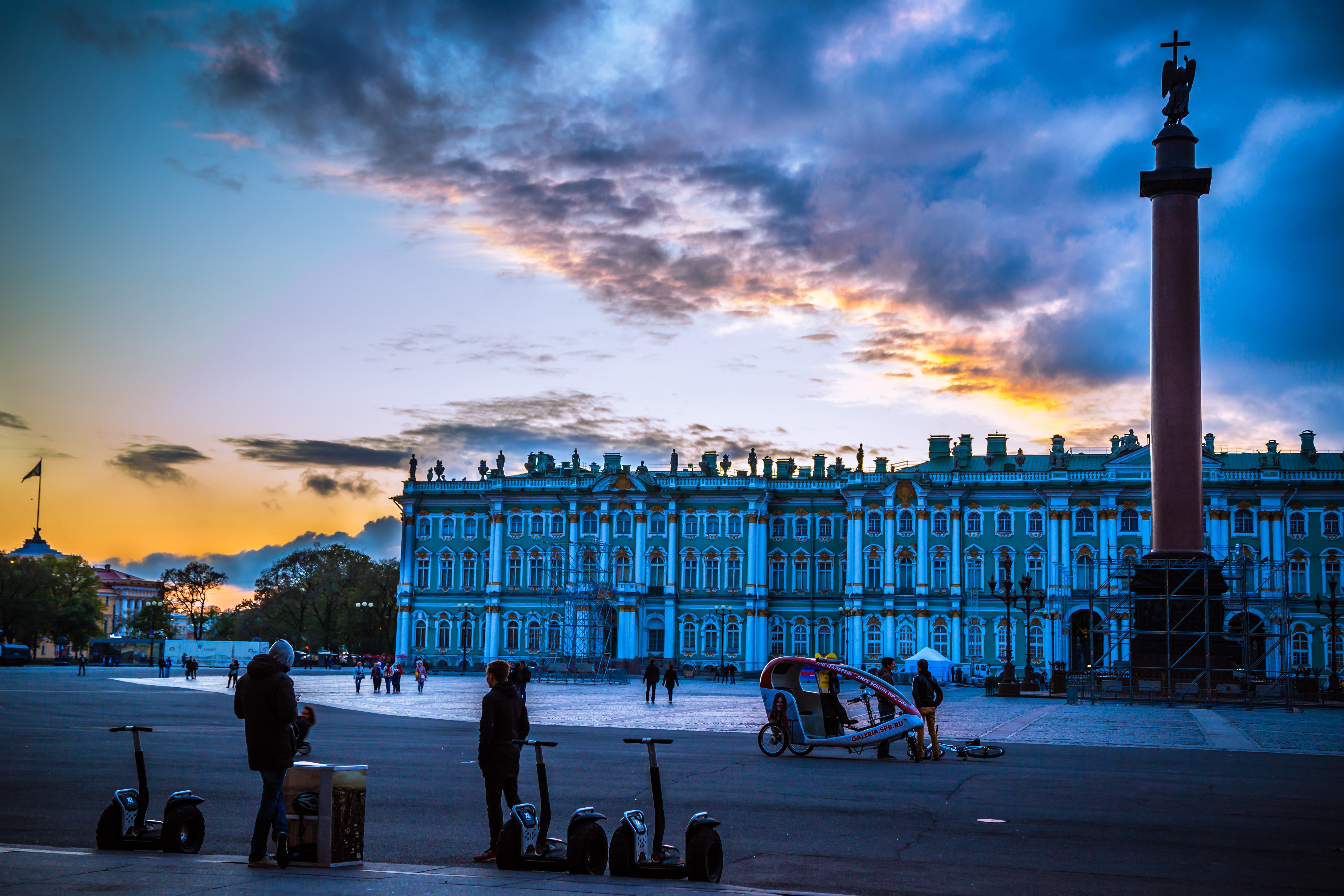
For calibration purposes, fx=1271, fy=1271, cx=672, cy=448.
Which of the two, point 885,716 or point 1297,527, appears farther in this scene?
point 1297,527

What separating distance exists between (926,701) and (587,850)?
13664mm

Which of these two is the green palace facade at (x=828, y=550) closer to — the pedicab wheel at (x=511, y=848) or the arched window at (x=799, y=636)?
the arched window at (x=799, y=636)

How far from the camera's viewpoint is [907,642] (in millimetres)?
86875

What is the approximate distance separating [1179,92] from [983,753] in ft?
109

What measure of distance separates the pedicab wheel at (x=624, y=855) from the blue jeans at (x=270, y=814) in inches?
107

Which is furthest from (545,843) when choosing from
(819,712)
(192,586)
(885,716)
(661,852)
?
(192,586)

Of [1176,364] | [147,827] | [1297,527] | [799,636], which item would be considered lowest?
[799,636]

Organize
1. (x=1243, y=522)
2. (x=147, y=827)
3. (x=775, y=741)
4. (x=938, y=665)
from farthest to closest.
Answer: (x=1243, y=522) < (x=938, y=665) < (x=775, y=741) < (x=147, y=827)

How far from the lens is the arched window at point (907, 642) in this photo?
284 ft

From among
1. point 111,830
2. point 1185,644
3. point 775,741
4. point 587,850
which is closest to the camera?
point 587,850

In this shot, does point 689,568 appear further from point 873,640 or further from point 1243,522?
point 1243,522

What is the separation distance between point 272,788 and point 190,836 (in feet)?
3.75

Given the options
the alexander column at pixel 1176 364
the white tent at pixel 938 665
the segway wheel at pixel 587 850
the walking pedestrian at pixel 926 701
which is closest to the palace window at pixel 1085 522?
the white tent at pixel 938 665

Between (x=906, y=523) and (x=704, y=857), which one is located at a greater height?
(x=906, y=523)
